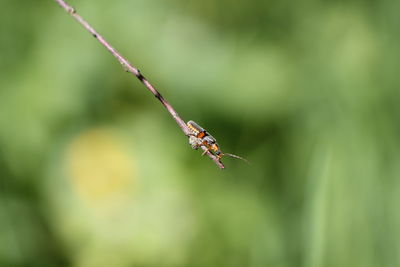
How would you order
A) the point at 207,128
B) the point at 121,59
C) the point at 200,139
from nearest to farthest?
1. the point at 121,59
2. the point at 200,139
3. the point at 207,128

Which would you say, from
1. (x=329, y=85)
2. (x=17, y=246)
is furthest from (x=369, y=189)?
(x=17, y=246)

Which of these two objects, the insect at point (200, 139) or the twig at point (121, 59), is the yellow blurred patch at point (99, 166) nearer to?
the insect at point (200, 139)

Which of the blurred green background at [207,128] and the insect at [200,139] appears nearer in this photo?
the insect at [200,139]

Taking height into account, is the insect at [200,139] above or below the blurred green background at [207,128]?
below

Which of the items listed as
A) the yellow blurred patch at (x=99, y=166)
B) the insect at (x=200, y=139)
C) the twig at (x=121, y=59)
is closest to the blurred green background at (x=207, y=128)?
the yellow blurred patch at (x=99, y=166)

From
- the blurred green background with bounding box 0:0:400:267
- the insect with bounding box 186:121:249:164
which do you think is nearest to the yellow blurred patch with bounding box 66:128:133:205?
the blurred green background with bounding box 0:0:400:267

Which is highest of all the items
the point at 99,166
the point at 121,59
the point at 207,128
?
the point at 207,128

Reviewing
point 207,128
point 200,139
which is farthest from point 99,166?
point 200,139

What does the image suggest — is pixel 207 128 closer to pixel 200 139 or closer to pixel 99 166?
pixel 99 166

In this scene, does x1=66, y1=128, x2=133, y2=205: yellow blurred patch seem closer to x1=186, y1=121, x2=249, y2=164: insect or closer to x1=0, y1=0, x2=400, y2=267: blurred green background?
x1=0, y1=0, x2=400, y2=267: blurred green background
